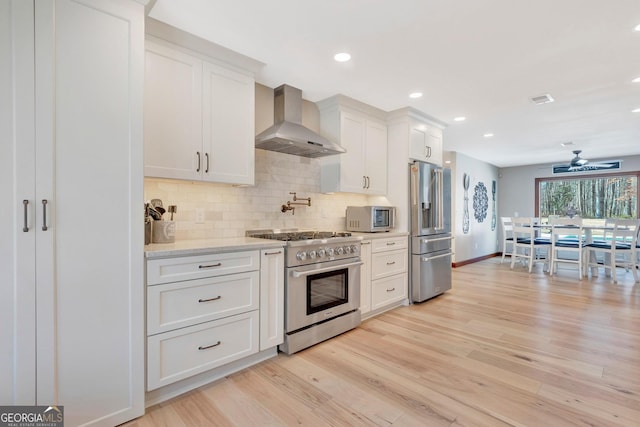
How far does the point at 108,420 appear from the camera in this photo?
1.61 meters

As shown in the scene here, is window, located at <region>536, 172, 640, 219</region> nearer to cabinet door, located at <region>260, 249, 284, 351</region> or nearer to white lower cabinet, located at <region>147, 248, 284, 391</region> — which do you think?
cabinet door, located at <region>260, 249, 284, 351</region>

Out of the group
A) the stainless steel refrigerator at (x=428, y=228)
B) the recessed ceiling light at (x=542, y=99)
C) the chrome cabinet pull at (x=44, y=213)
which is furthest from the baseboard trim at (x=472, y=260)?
the chrome cabinet pull at (x=44, y=213)

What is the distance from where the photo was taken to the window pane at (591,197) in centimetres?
685

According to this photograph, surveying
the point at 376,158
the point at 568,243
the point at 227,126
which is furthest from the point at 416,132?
the point at 568,243

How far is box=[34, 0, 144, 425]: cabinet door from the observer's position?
1433mm

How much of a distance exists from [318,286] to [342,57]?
1935mm

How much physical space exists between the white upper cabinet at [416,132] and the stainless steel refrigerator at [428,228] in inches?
7.5

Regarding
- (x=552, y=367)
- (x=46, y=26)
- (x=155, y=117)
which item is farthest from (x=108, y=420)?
(x=552, y=367)

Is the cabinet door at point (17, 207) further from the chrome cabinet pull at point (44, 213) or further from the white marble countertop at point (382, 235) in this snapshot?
the white marble countertop at point (382, 235)

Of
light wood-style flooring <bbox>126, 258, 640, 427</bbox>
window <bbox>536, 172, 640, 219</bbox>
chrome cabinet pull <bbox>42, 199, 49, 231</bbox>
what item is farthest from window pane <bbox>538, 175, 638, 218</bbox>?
chrome cabinet pull <bbox>42, 199, 49, 231</bbox>

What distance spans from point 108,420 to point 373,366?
5.43ft

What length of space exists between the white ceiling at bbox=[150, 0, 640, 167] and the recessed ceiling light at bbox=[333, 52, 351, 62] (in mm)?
51

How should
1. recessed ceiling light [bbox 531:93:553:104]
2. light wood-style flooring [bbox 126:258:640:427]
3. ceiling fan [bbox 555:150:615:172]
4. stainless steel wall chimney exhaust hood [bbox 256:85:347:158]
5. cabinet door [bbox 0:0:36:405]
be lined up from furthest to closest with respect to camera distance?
ceiling fan [bbox 555:150:615:172]
recessed ceiling light [bbox 531:93:553:104]
stainless steel wall chimney exhaust hood [bbox 256:85:347:158]
light wood-style flooring [bbox 126:258:640:427]
cabinet door [bbox 0:0:36:405]

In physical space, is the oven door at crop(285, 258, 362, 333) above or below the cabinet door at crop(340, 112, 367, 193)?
below
